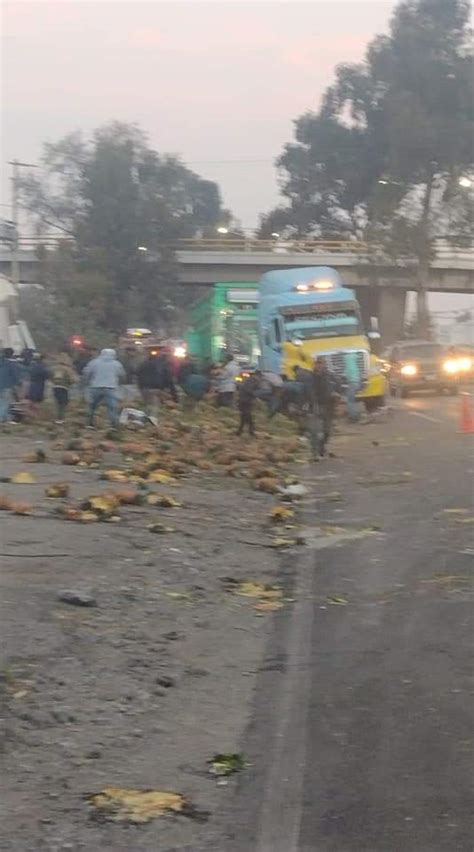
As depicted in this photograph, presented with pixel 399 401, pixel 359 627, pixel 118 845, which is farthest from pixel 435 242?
pixel 118 845

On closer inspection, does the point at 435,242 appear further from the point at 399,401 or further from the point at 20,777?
the point at 20,777

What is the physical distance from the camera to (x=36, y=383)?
2744 cm

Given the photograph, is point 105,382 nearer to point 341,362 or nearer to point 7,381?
point 7,381

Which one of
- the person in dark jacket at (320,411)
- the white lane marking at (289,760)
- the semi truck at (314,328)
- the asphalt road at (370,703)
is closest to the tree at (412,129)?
the semi truck at (314,328)

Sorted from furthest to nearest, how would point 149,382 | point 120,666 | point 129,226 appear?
point 129,226 < point 149,382 < point 120,666

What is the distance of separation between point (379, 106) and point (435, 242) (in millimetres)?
12274

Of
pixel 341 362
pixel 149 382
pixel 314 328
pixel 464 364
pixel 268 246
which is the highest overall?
pixel 268 246

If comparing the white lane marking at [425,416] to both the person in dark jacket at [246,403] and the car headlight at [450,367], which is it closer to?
the person in dark jacket at [246,403]

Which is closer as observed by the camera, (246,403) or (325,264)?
(246,403)

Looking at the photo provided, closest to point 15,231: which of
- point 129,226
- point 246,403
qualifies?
point 129,226

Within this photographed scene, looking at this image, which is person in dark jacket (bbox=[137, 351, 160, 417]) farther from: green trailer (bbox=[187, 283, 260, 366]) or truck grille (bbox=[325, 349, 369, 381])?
green trailer (bbox=[187, 283, 260, 366])

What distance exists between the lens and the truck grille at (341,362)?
109 feet

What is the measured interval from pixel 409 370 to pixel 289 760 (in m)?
36.8

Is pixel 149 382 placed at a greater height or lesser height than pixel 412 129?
lesser
